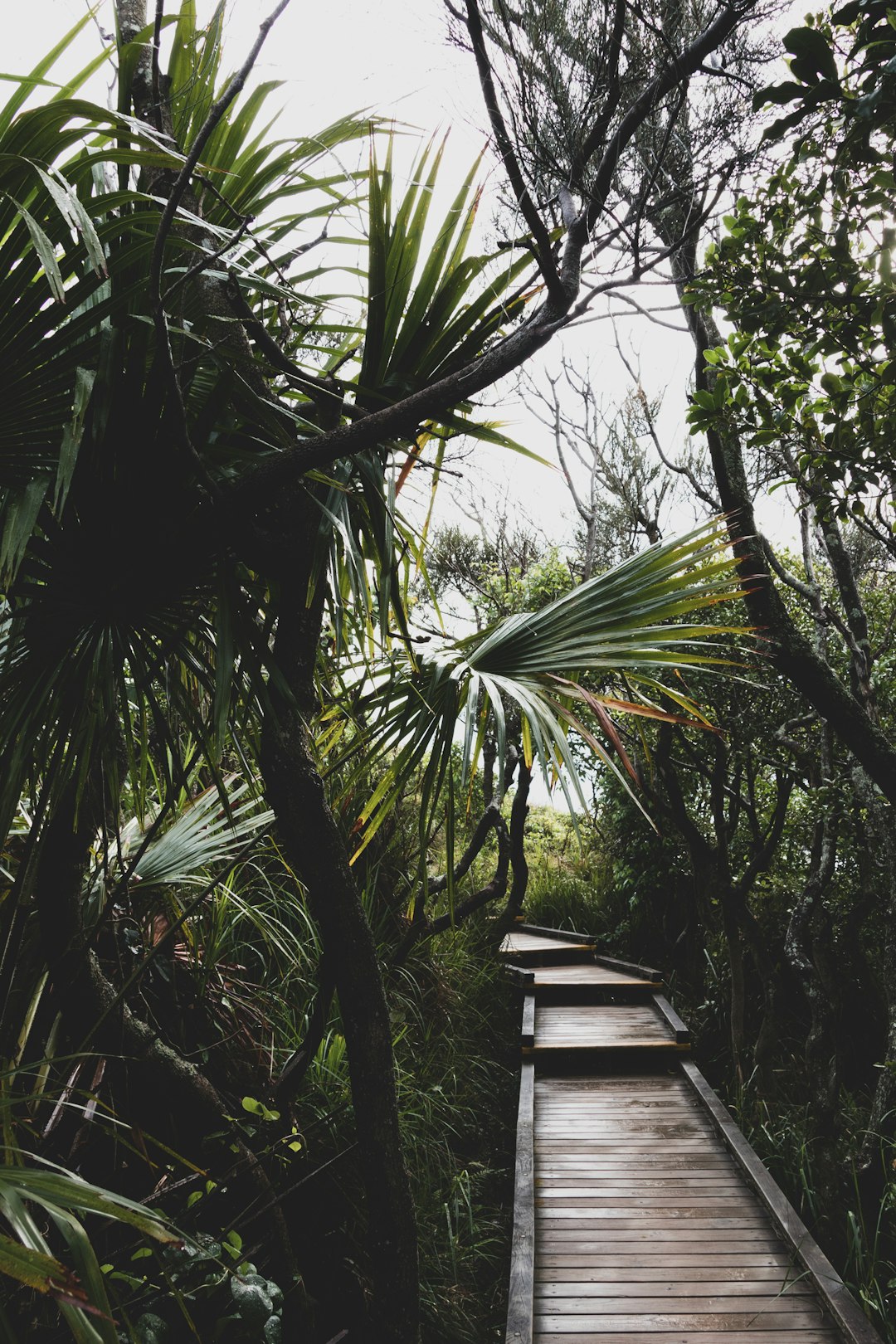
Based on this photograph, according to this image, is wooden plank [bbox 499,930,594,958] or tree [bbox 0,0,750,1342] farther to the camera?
wooden plank [bbox 499,930,594,958]

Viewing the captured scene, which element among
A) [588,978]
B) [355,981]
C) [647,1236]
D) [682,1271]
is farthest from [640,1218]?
[588,978]

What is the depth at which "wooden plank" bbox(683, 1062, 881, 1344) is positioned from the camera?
2.43 meters

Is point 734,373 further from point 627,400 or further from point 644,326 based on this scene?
point 627,400

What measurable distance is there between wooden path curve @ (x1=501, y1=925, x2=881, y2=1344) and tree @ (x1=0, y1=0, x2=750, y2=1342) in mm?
1229

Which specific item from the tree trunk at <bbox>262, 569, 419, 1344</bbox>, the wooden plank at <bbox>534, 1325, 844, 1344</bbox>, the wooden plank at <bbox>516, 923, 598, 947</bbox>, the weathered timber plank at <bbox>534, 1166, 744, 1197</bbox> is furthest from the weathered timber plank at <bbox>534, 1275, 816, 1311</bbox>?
the wooden plank at <bbox>516, 923, 598, 947</bbox>

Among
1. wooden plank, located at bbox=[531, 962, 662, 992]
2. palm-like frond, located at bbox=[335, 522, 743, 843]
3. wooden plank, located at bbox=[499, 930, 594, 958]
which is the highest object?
palm-like frond, located at bbox=[335, 522, 743, 843]

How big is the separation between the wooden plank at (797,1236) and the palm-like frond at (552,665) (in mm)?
1932

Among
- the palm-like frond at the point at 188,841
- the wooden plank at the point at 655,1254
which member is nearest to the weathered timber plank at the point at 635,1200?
the wooden plank at the point at 655,1254

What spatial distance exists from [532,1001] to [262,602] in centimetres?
439

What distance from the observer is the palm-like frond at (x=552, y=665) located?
5.56ft

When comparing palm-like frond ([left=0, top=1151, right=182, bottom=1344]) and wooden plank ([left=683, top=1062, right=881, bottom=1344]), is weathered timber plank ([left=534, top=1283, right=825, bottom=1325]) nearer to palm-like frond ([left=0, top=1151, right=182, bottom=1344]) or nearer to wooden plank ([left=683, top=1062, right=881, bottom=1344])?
wooden plank ([left=683, top=1062, right=881, bottom=1344])

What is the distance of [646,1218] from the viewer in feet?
10.5

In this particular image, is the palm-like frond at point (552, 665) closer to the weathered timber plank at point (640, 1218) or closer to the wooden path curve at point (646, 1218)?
the wooden path curve at point (646, 1218)

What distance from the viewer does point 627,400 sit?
7766mm
